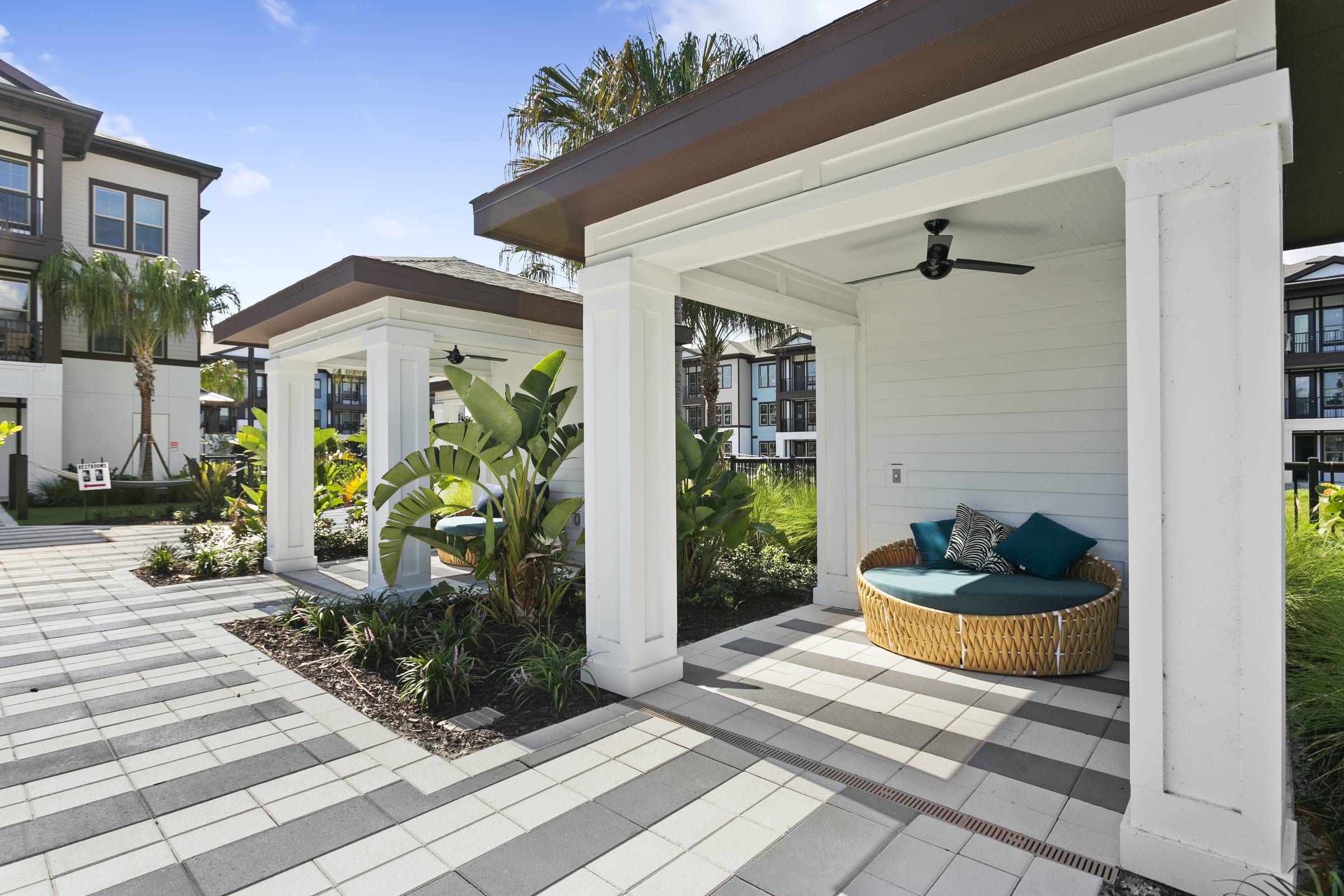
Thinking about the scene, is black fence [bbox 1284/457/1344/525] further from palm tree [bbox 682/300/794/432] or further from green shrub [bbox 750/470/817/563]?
palm tree [bbox 682/300/794/432]

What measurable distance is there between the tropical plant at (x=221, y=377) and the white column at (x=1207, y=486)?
1012 inches

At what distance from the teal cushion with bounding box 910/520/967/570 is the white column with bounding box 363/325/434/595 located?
174 inches

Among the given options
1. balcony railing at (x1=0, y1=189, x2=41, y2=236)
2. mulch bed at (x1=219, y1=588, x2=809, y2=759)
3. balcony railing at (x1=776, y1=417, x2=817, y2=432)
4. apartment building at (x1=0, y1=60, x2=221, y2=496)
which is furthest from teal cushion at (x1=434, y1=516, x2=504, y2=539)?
balcony railing at (x1=776, y1=417, x2=817, y2=432)

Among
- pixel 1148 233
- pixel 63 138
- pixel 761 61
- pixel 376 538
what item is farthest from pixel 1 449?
pixel 1148 233

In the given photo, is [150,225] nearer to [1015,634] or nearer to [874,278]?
[874,278]

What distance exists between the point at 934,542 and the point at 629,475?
2.82 metres

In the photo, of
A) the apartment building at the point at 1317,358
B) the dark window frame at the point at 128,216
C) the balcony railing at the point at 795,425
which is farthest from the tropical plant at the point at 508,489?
the balcony railing at the point at 795,425

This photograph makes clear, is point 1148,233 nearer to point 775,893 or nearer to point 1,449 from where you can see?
point 775,893

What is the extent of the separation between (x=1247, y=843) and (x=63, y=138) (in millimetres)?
21672

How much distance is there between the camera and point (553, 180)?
3793 millimetres

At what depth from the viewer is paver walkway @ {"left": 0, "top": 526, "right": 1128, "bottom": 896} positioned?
234 centimetres

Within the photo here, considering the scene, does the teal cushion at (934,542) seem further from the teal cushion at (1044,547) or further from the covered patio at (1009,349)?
the teal cushion at (1044,547)

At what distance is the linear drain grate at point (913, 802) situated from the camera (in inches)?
94.5

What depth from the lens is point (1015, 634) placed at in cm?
429
